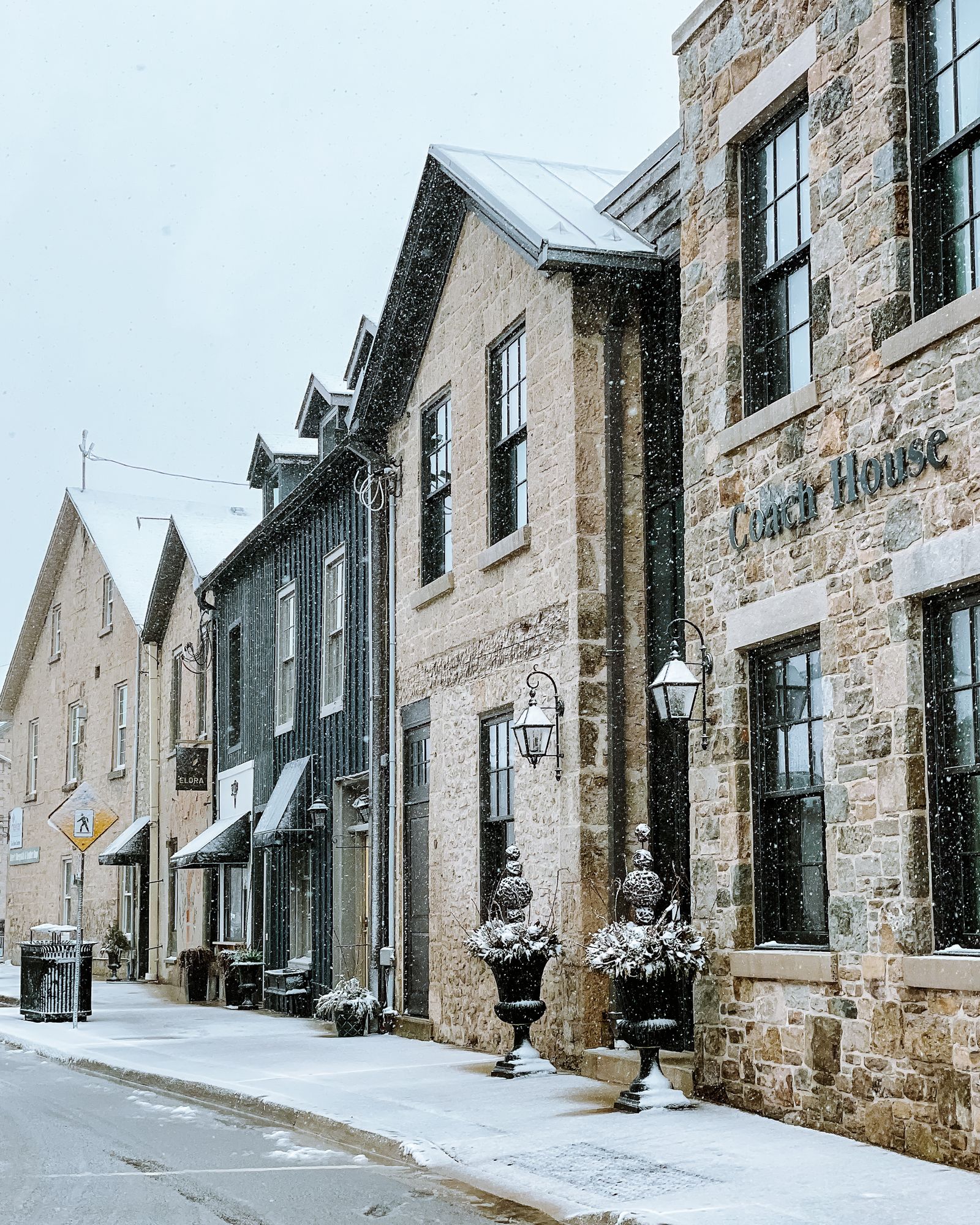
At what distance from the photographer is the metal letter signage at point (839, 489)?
28.3ft

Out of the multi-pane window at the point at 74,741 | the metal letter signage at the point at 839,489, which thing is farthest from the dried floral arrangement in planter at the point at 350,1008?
the multi-pane window at the point at 74,741

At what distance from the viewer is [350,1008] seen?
16484 mm

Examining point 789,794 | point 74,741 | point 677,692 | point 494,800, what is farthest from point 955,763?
point 74,741

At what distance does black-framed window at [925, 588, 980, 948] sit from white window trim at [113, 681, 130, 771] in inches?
949

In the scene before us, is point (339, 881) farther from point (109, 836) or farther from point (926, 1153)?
point (109, 836)

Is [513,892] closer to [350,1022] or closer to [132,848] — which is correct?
[350,1022]

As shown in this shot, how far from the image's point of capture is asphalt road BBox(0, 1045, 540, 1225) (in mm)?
7449

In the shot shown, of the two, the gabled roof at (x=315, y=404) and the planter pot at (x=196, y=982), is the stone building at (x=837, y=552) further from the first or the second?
the planter pot at (x=196, y=982)

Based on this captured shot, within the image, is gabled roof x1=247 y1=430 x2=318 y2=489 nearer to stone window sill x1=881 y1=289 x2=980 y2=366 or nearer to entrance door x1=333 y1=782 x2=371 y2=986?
entrance door x1=333 y1=782 x2=371 y2=986

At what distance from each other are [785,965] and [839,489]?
282 cm

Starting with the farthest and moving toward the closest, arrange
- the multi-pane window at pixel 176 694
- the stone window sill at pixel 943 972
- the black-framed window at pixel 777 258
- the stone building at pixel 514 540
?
1. the multi-pane window at pixel 176 694
2. the stone building at pixel 514 540
3. the black-framed window at pixel 777 258
4. the stone window sill at pixel 943 972

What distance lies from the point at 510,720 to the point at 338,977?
19.7 feet

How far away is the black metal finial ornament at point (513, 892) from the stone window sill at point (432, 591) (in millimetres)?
3523

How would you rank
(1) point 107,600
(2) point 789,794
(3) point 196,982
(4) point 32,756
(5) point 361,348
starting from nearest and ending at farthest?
(2) point 789,794 < (5) point 361,348 < (3) point 196,982 < (1) point 107,600 < (4) point 32,756
